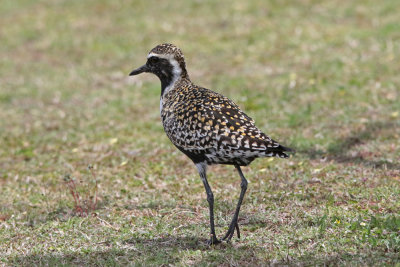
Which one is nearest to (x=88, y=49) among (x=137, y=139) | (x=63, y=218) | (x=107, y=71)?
(x=107, y=71)

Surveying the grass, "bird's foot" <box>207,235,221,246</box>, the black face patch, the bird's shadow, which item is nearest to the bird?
"bird's foot" <box>207,235,221,246</box>

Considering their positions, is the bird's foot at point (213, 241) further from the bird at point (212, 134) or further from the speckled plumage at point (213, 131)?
the speckled plumage at point (213, 131)

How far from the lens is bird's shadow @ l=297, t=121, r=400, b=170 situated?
845cm

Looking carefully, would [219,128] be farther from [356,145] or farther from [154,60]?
[356,145]

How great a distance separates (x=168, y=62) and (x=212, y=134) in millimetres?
1501

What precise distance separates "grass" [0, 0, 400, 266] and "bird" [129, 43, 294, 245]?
85cm

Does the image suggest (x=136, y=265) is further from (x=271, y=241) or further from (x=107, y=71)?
(x=107, y=71)

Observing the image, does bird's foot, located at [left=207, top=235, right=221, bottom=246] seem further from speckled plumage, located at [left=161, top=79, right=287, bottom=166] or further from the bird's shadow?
the bird's shadow

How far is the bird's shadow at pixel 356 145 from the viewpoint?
8.45 meters

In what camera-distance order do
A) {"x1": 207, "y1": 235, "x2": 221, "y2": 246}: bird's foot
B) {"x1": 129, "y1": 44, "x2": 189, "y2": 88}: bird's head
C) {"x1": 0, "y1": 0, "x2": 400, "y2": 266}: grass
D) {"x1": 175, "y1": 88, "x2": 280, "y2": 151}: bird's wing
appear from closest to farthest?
{"x1": 175, "y1": 88, "x2": 280, "y2": 151}: bird's wing
{"x1": 207, "y1": 235, "x2": 221, "y2": 246}: bird's foot
{"x1": 0, "y1": 0, "x2": 400, "y2": 266}: grass
{"x1": 129, "y1": 44, "x2": 189, "y2": 88}: bird's head

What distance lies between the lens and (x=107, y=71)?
15.6 metres

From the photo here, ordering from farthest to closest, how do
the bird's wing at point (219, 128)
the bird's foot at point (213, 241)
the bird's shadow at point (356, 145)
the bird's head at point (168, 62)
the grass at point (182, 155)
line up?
the bird's shadow at point (356, 145) → the bird's head at point (168, 62) → the grass at point (182, 155) → the bird's foot at point (213, 241) → the bird's wing at point (219, 128)

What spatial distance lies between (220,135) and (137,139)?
5.11 metres

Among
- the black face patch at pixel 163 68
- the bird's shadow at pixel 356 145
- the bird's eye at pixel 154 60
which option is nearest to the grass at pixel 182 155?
the bird's shadow at pixel 356 145
